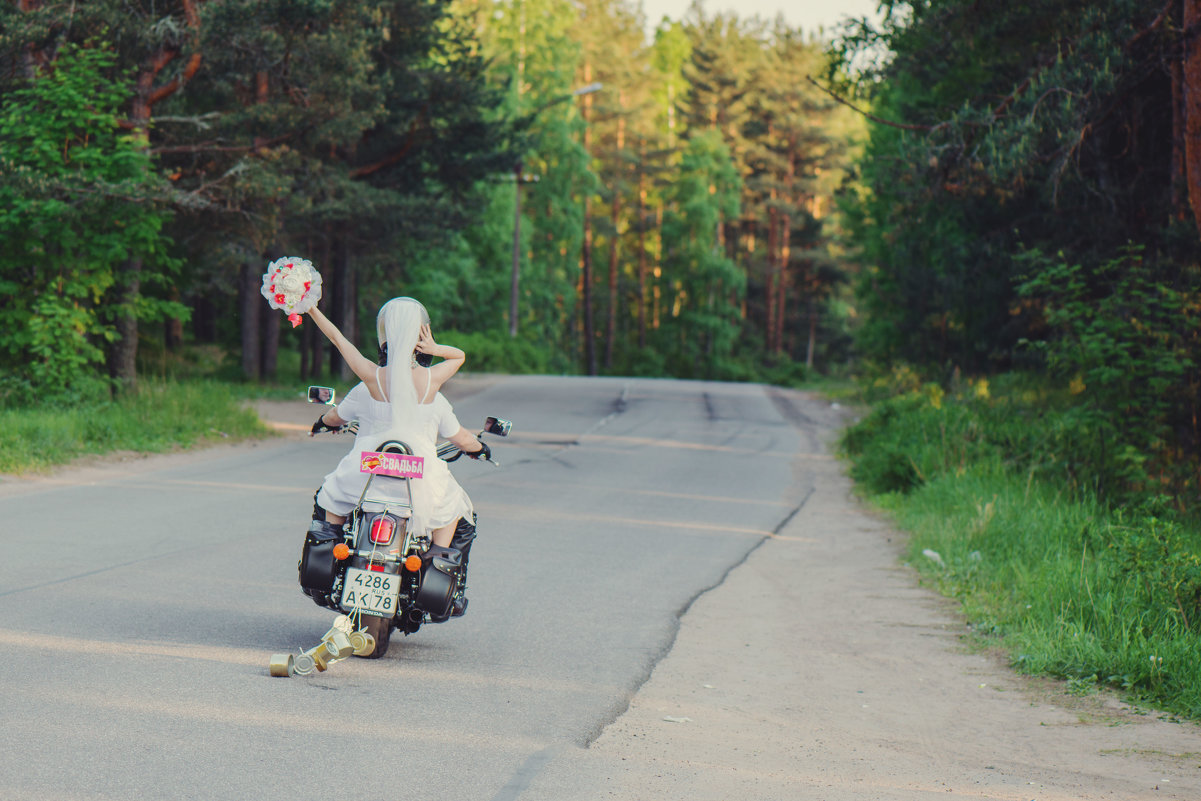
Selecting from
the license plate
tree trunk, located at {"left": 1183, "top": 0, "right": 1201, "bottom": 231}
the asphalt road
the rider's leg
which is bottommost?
the asphalt road

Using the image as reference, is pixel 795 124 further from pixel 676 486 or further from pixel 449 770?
pixel 449 770

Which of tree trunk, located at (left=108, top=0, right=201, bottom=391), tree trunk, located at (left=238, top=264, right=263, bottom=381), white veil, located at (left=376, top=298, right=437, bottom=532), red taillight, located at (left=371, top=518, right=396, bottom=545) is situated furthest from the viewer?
tree trunk, located at (left=238, top=264, right=263, bottom=381)

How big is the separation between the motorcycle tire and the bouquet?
1619mm

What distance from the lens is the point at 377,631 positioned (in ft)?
20.7

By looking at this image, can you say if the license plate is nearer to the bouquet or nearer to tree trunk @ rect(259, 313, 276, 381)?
the bouquet

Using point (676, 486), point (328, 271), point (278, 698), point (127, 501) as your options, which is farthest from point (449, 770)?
point (328, 271)

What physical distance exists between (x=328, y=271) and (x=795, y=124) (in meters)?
48.9

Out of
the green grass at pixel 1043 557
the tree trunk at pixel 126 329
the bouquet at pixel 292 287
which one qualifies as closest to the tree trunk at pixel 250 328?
the tree trunk at pixel 126 329

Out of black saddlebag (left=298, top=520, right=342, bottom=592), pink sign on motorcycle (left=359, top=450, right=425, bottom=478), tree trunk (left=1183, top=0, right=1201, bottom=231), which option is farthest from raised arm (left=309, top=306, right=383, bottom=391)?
tree trunk (left=1183, top=0, right=1201, bottom=231)

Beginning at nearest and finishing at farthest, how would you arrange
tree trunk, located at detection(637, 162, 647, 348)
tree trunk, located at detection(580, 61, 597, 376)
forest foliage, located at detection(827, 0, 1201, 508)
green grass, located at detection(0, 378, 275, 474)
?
forest foliage, located at detection(827, 0, 1201, 508), green grass, located at detection(0, 378, 275, 474), tree trunk, located at detection(580, 61, 597, 376), tree trunk, located at detection(637, 162, 647, 348)

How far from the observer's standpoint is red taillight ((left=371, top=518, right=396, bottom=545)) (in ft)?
19.6

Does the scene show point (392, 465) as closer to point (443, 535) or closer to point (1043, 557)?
point (443, 535)

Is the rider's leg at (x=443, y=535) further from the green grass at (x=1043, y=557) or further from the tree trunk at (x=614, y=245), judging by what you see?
the tree trunk at (x=614, y=245)

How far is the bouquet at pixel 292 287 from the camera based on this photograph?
6.13 m
